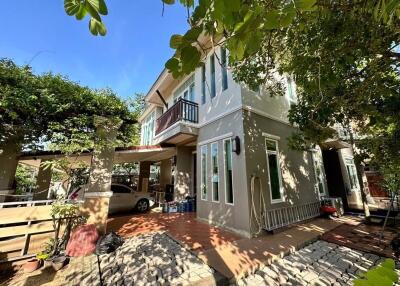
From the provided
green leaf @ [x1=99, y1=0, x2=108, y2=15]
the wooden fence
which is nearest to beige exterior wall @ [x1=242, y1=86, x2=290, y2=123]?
green leaf @ [x1=99, y1=0, x2=108, y2=15]

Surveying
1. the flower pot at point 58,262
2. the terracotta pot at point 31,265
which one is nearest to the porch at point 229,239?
the flower pot at point 58,262

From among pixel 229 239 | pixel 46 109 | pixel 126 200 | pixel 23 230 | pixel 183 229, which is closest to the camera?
pixel 23 230

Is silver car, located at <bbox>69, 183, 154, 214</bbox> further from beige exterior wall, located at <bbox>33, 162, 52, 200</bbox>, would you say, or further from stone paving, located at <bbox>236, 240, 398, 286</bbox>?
stone paving, located at <bbox>236, 240, 398, 286</bbox>

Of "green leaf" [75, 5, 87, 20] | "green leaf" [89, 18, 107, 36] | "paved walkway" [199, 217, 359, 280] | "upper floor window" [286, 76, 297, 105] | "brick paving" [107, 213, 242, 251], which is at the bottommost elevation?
Result: "paved walkway" [199, 217, 359, 280]

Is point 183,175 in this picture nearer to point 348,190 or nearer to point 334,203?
point 334,203

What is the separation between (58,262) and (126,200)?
6478mm

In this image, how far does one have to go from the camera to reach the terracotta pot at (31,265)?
4.51 metres

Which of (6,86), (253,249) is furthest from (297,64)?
(6,86)

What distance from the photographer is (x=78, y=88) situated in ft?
24.2

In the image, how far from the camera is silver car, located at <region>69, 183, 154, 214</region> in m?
10.6

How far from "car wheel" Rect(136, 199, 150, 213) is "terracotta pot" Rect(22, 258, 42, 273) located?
6.72m

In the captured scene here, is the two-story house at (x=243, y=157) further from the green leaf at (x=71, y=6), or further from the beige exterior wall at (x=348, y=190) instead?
the green leaf at (x=71, y=6)

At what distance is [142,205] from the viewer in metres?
11.6

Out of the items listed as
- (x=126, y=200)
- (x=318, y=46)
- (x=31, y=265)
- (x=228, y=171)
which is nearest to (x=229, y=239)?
(x=228, y=171)
